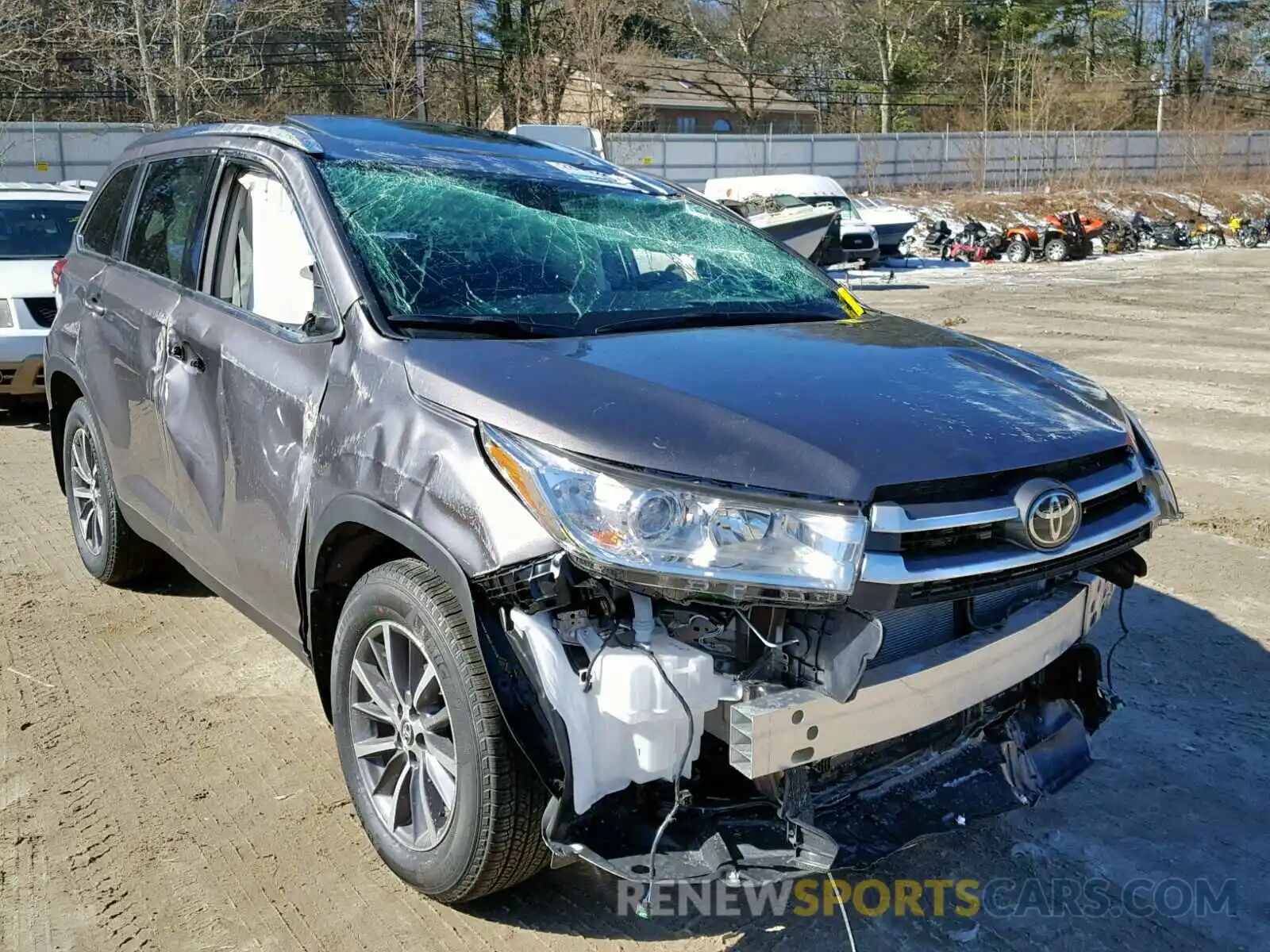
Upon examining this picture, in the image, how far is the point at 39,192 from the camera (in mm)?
10453

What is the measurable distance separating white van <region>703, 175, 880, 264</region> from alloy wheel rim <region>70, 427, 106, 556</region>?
21.1 metres

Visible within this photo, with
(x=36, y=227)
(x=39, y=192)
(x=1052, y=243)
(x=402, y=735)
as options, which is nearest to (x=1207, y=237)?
(x=1052, y=243)

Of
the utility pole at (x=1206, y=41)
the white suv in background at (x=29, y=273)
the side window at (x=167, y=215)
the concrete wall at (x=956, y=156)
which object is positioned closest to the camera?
Answer: the side window at (x=167, y=215)

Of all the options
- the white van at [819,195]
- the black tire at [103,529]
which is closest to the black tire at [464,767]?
the black tire at [103,529]

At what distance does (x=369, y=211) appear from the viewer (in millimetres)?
3465

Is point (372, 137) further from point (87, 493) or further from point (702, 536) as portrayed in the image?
point (87, 493)

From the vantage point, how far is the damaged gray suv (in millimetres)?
2434

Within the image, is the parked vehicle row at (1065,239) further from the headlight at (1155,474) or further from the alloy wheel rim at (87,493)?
the headlight at (1155,474)

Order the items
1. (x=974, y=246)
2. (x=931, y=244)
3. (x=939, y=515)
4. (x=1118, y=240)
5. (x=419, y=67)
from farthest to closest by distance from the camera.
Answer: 1. (x=1118, y=240)
2. (x=419, y=67)
3. (x=931, y=244)
4. (x=974, y=246)
5. (x=939, y=515)

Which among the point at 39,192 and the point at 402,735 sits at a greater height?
the point at 39,192

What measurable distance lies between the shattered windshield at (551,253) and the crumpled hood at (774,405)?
0.25 metres

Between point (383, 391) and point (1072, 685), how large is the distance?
6.58ft

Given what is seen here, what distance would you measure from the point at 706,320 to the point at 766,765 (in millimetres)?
1557

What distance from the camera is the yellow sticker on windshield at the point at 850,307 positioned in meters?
3.91
